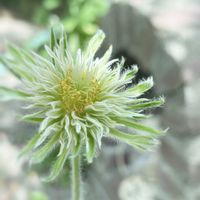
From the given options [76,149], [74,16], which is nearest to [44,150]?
[76,149]

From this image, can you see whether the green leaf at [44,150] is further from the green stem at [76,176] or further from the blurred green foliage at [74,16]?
the blurred green foliage at [74,16]

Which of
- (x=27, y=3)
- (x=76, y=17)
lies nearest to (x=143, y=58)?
(x=76, y=17)

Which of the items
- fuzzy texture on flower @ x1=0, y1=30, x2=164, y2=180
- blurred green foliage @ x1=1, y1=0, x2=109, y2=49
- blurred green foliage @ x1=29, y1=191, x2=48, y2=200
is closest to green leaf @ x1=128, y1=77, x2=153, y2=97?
fuzzy texture on flower @ x1=0, y1=30, x2=164, y2=180

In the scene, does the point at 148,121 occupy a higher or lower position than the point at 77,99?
higher

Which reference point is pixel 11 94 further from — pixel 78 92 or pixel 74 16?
pixel 74 16

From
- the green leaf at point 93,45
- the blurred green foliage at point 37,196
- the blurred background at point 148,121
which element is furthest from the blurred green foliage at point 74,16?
the green leaf at point 93,45

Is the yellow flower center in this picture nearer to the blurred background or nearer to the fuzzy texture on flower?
the fuzzy texture on flower

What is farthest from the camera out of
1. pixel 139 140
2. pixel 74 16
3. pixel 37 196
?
pixel 74 16

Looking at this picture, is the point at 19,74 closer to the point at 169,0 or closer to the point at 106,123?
the point at 106,123
